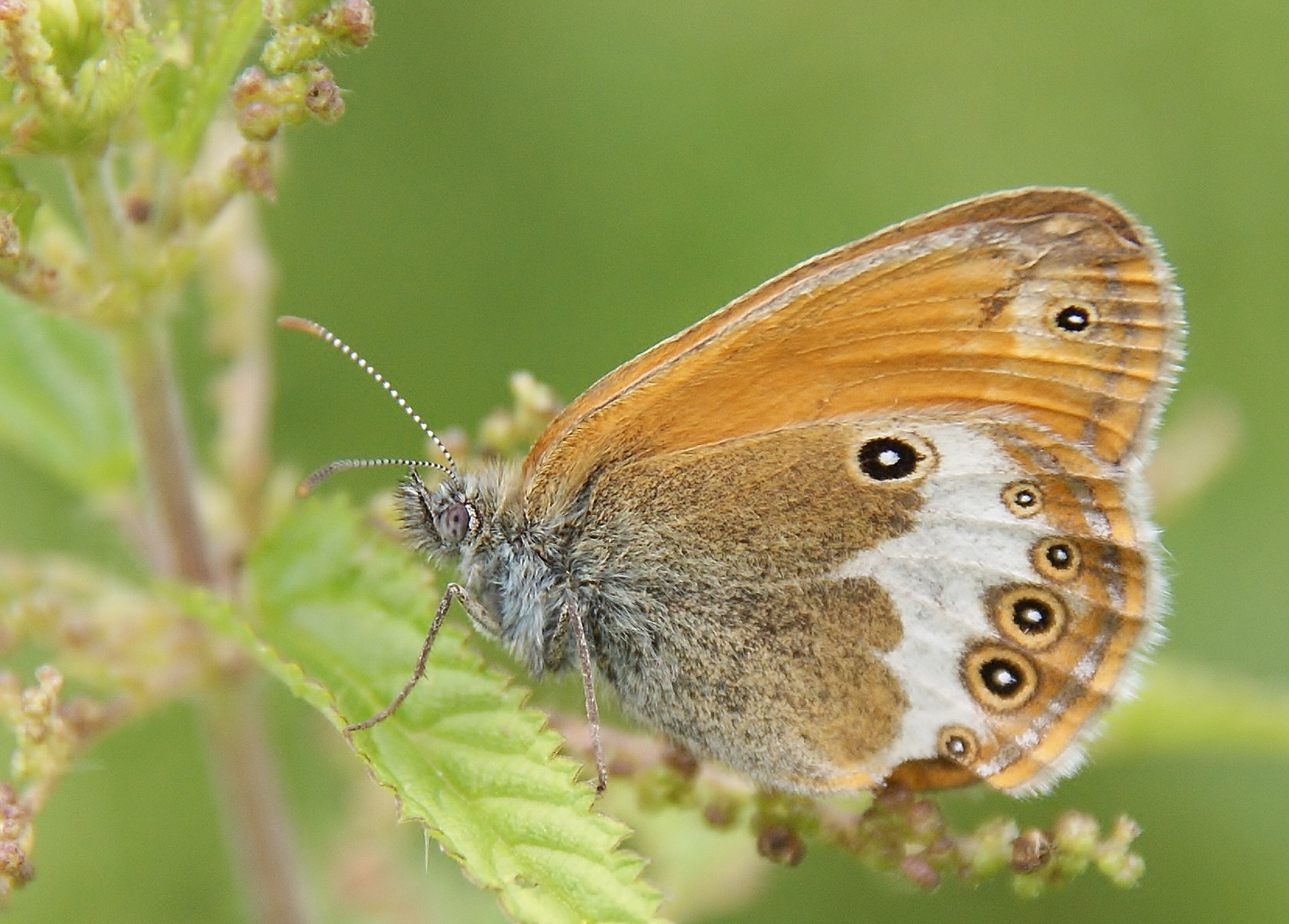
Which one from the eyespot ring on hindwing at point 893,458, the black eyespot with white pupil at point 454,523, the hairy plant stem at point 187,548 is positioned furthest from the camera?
the black eyespot with white pupil at point 454,523

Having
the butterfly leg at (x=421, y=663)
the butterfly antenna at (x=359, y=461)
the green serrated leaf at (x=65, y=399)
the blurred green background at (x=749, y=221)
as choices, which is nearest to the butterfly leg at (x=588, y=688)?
the butterfly leg at (x=421, y=663)

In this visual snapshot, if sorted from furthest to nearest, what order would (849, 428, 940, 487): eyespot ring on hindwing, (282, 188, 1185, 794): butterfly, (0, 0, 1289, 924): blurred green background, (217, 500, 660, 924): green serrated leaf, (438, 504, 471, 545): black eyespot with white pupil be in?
1. (0, 0, 1289, 924): blurred green background
2. (438, 504, 471, 545): black eyespot with white pupil
3. (849, 428, 940, 487): eyespot ring on hindwing
4. (282, 188, 1185, 794): butterfly
5. (217, 500, 660, 924): green serrated leaf

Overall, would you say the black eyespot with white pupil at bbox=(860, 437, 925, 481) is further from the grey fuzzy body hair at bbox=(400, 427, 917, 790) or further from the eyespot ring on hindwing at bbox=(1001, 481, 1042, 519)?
the eyespot ring on hindwing at bbox=(1001, 481, 1042, 519)

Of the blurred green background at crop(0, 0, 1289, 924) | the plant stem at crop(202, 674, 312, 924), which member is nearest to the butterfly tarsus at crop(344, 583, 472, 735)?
the plant stem at crop(202, 674, 312, 924)

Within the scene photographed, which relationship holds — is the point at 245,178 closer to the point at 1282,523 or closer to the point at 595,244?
the point at 595,244

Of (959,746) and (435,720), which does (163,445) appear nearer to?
Answer: (435,720)

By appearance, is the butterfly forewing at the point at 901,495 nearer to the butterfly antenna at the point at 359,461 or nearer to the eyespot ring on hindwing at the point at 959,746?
the eyespot ring on hindwing at the point at 959,746

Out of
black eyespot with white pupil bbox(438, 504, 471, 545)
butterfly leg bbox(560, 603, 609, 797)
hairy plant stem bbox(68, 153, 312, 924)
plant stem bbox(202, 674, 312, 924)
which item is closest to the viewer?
hairy plant stem bbox(68, 153, 312, 924)

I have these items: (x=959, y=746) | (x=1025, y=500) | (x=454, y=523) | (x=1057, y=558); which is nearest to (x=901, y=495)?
(x=1025, y=500)
